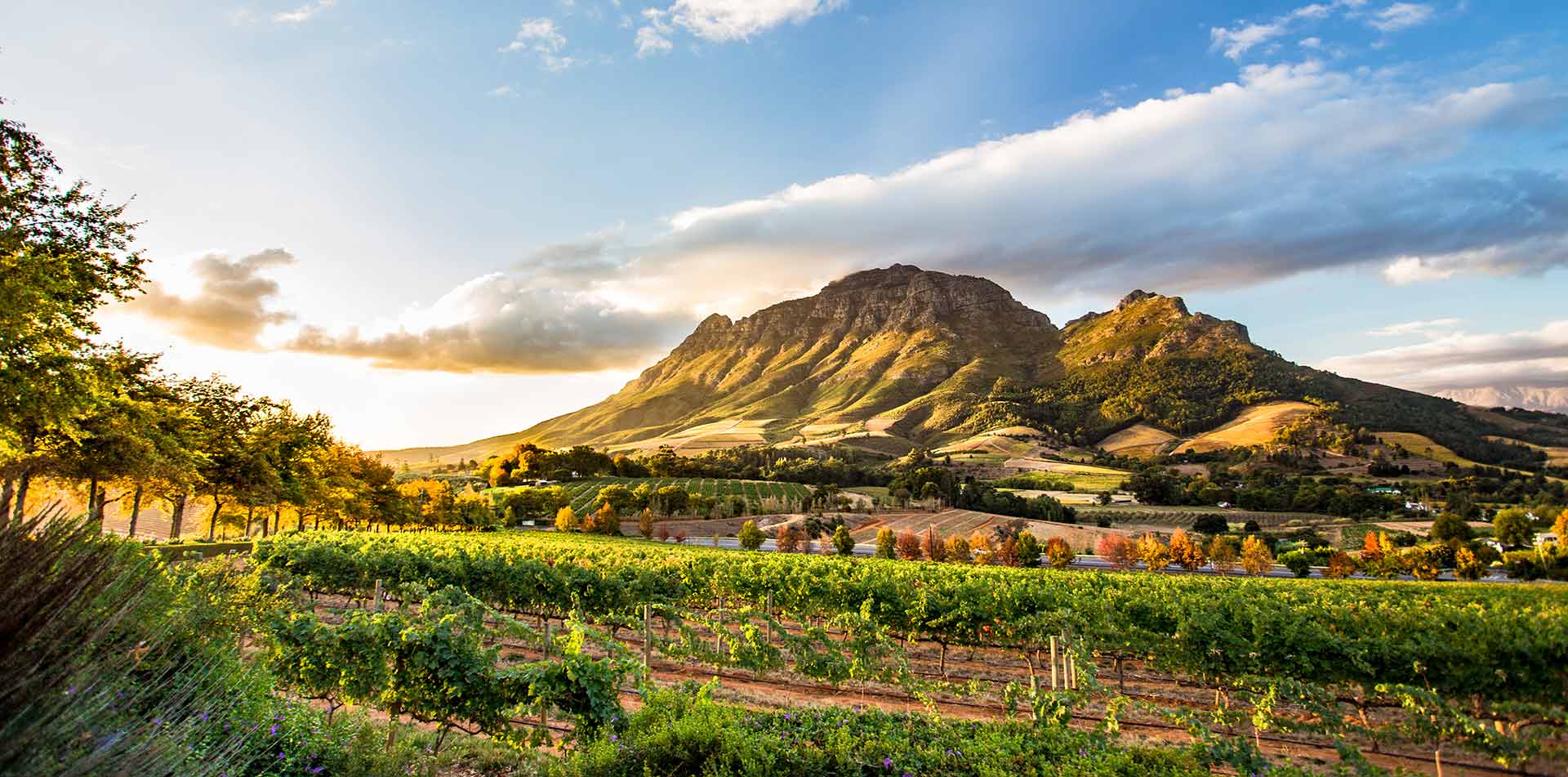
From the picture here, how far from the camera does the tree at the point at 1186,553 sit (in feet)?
207

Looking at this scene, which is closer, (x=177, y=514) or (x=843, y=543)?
(x=177, y=514)

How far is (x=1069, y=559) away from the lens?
58.5 m

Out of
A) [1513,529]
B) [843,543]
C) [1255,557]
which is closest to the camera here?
[1255,557]

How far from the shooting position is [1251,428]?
170375mm

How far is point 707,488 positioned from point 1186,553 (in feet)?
239

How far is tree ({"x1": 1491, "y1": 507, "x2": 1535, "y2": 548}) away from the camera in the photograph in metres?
65.1

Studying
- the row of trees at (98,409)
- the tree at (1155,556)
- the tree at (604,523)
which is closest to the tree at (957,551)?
the tree at (1155,556)

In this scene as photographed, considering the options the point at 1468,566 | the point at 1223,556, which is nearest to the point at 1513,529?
the point at 1468,566

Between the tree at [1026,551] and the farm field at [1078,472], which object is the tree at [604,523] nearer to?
the tree at [1026,551]

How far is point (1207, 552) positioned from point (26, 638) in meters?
82.2

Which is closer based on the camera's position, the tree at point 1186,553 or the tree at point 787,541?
the tree at point 1186,553

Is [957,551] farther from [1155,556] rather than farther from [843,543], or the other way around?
[1155,556]

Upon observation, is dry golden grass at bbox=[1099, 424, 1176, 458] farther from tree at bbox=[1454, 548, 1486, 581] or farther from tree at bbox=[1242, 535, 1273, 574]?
tree at bbox=[1242, 535, 1273, 574]

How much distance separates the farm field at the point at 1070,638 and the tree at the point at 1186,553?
35009 millimetres
